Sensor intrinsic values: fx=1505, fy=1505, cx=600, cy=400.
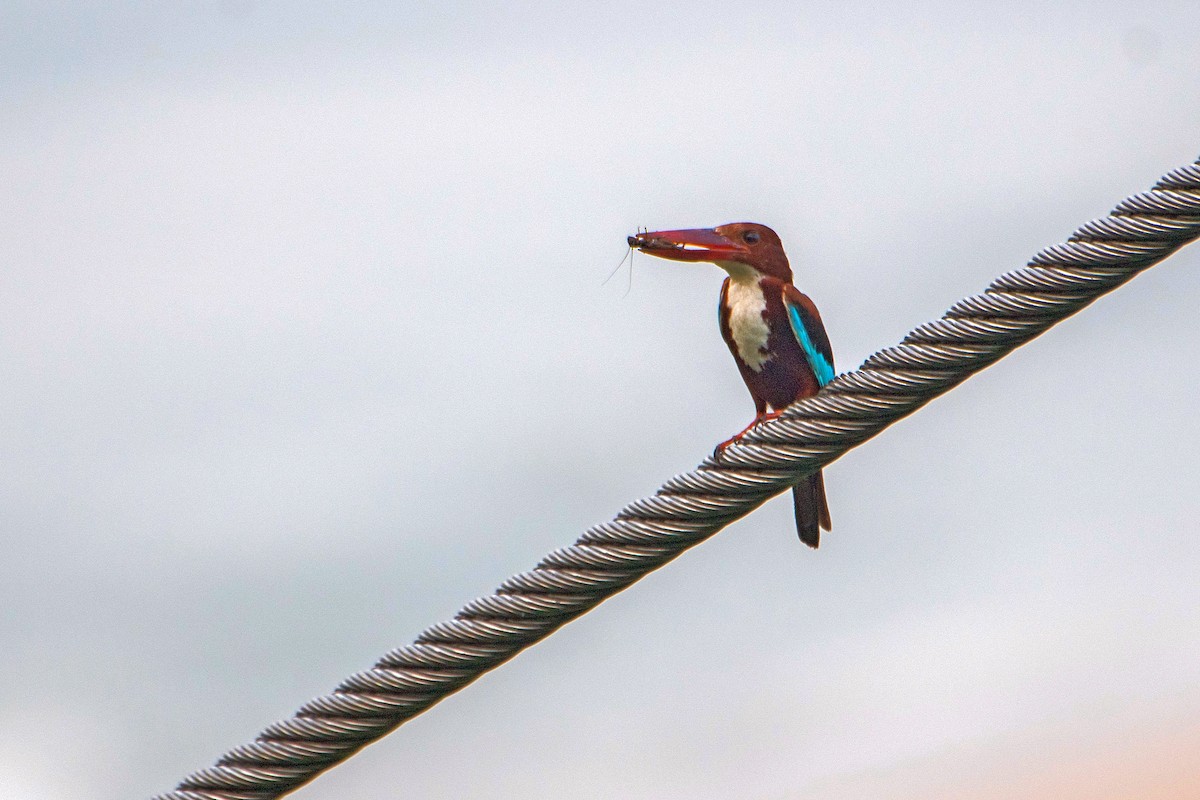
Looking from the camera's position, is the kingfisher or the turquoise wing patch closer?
the kingfisher

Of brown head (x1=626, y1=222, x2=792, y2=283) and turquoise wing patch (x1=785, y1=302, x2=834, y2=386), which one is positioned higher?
brown head (x1=626, y1=222, x2=792, y2=283)

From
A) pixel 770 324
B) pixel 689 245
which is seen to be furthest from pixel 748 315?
pixel 689 245

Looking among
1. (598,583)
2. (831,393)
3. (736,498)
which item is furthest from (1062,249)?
(598,583)

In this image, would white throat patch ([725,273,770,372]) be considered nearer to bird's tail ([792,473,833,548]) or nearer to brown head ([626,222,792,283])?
brown head ([626,222,792,283])

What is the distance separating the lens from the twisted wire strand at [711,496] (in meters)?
2.29

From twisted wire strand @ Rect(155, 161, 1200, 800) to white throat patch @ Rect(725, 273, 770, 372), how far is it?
324 centimetres

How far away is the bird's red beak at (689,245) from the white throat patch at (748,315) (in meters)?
0.23

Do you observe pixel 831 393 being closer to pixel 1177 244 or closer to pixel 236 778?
pixel 1177 244

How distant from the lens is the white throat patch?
19.1 ft

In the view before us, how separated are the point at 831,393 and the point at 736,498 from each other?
256mm

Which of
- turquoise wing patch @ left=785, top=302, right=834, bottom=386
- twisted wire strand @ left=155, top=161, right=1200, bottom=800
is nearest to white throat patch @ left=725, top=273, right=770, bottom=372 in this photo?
turquoise wing patch @ left=785, top=302, right=834, bottom=386

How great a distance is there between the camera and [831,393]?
2.58 meters

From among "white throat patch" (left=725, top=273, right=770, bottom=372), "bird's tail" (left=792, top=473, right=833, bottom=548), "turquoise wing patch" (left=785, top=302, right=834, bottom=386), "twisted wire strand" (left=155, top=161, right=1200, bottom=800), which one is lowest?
"twisted wire strand" (left=155, top=161, right=1200, bottom=800)

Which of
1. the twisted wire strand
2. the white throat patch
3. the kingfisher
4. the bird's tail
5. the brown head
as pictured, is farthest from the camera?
the bird's tail
